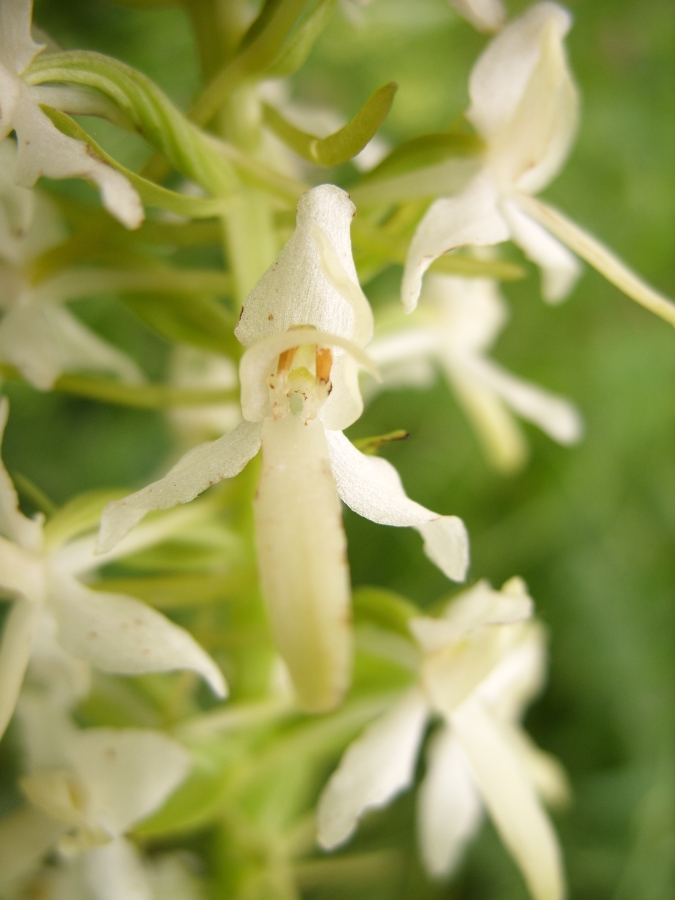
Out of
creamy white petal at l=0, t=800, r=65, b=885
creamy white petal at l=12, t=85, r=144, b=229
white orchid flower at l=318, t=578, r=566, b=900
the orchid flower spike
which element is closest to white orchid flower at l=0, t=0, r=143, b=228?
creamy white petal at l=12, t=85, r=144, b=229

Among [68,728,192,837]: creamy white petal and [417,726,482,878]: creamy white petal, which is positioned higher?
[68,728,192,837]: creamy white petal

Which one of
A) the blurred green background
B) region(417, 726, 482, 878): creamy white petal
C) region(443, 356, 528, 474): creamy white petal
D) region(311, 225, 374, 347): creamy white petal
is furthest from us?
the blurred green background

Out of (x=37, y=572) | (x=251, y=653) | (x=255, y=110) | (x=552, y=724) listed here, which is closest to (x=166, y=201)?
(x=255, y=110)

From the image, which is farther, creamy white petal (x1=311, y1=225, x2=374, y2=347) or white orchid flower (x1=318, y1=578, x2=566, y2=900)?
white orchid flower (x1=318, y1=578, x2=566, y2=900)

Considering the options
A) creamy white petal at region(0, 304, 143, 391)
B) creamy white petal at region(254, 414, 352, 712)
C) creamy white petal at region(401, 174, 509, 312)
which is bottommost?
creamy white petal at region(0, 304, 143, 391)

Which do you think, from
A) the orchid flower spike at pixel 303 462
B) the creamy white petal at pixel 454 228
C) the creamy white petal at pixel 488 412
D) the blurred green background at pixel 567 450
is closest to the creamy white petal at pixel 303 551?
the orchid flower spike at pixel 303 462

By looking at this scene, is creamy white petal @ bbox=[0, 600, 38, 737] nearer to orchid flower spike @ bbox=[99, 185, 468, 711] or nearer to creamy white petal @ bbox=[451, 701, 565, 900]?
orchid flower spike @ bbox=[99, 185, 468, 711]

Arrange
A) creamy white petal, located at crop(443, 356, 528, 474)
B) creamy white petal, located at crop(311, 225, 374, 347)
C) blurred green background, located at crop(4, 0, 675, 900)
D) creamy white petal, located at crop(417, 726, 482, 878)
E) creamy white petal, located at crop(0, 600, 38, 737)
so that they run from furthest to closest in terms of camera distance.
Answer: blurred green background, located at crop(4, 0, 675, 900), creamy white petal, located at crop(443, 356, 528, 474), creamy white petal, located at crop(417, 726, 482, 878), creamy white petal, located at crop(0, 600, 38, 737), creamy white petal, located at crop(311, 225, 374, 347)

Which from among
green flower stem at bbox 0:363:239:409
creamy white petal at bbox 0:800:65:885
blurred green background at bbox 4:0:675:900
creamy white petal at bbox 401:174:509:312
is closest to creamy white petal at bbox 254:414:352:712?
creamy white petal at bbox 401:174:509:312
